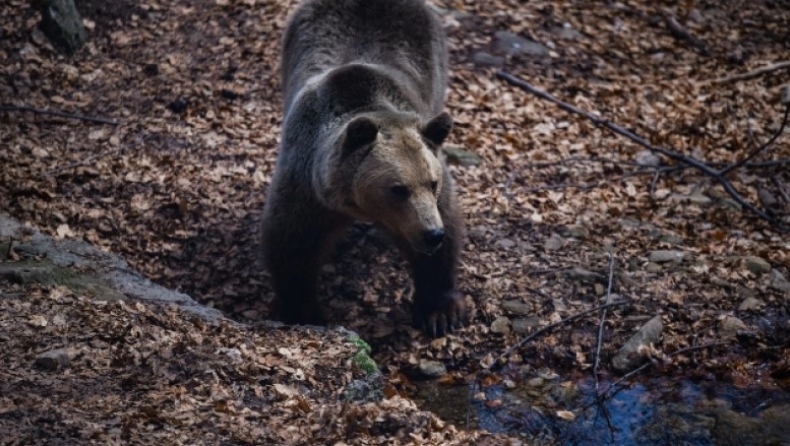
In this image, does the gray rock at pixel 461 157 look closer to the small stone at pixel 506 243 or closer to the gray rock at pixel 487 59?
the small stone at pixel 506 243

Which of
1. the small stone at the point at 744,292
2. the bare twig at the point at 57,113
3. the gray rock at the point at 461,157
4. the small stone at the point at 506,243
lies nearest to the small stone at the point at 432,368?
the small stone at the point at 506,243

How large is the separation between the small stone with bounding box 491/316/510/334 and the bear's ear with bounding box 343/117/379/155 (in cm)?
199

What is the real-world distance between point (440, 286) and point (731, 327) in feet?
7.69

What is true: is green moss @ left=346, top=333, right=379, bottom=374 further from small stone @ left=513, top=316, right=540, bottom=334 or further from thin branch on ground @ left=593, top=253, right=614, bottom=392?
thin branch on ground @ left=593, top=253, right=614, bottom=392

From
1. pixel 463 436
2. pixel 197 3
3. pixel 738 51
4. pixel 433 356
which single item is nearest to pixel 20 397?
pixel 463 436

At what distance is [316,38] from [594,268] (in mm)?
3352

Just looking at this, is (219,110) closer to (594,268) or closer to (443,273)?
(443,273)

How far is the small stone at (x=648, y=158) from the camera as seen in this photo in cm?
1006

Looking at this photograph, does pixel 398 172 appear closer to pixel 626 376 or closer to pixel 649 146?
pixel 626 376

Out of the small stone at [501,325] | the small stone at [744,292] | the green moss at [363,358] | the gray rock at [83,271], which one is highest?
the gray rock at [83,271]

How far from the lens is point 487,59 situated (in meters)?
11.5

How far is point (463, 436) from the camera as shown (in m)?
5.76

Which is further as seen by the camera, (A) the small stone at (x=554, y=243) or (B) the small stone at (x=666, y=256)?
(A) the small stone at (x=554, y=243)

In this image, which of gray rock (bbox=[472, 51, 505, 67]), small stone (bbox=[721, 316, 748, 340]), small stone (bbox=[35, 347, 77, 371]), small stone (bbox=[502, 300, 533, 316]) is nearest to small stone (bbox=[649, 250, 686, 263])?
small stone (bbox=[721, 316, 748, 340])
